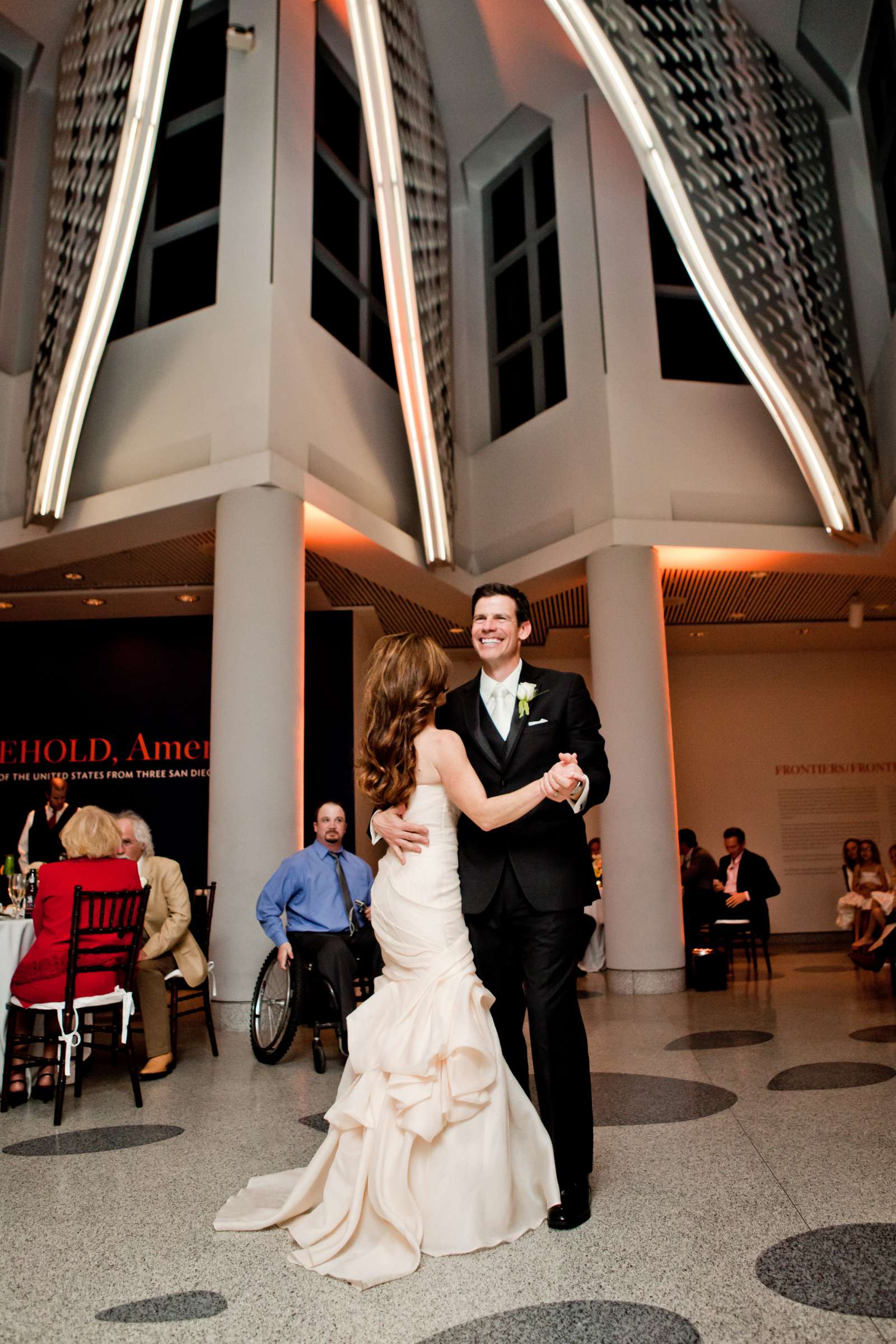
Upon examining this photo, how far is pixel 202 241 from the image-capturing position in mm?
7555

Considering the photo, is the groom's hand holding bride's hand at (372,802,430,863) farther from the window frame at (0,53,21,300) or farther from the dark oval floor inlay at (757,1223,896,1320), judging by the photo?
the window frame at (0,53,21,300)

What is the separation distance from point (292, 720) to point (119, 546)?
2433mm

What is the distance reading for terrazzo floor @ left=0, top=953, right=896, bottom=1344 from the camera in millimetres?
1867

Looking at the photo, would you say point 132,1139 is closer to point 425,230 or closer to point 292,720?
point 292,720

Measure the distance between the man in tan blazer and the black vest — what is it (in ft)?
10.7

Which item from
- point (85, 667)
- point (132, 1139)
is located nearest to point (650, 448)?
point (85, 667)

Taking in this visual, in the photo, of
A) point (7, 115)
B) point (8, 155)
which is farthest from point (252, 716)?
point (7, 115)

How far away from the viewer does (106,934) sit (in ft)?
13.2

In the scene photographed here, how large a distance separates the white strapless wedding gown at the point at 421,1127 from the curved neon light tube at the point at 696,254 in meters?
5.45

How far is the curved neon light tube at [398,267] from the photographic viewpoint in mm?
5918

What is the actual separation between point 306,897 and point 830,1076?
256 cm

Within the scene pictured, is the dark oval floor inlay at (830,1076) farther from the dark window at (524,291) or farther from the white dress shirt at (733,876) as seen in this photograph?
the dark window at (524,291)

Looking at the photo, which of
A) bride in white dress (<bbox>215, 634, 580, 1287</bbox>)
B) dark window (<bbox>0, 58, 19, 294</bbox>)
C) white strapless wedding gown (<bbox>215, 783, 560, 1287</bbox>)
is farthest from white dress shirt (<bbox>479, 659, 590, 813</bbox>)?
dark window (<bbox>0, 58, 19, 294</bbox>)

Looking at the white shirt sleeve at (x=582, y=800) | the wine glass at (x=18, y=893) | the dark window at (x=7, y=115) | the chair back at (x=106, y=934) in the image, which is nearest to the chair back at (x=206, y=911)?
the chair back at (x=106, y=934)
